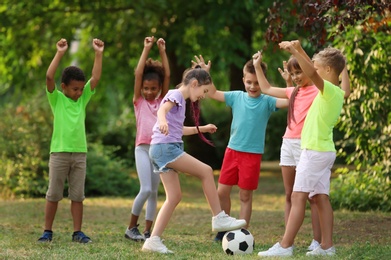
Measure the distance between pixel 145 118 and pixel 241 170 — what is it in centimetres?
108

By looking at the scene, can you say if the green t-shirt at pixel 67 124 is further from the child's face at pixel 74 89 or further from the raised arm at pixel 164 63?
the raised arm at pixel 164 63

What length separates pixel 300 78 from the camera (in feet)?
23.6

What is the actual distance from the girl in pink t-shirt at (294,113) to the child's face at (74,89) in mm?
1778

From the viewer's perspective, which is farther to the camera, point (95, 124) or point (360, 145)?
point (95, 124)

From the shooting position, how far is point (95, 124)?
2062cm

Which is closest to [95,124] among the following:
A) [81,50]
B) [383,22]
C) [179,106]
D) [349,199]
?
[81,50]

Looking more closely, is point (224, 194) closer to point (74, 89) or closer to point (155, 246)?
point (155, 246)

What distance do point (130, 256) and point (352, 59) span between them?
5.38m

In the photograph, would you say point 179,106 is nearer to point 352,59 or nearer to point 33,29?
point 352,59

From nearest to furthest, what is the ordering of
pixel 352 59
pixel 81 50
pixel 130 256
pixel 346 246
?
pixel 130 256 → pixel 346 246 → pixel 352 59 → pixel 81 50

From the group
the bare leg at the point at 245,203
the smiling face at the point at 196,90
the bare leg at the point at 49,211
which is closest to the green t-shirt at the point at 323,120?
the smiling face at the point at 196,90

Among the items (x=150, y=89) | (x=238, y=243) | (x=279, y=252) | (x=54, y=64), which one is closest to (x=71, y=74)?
(x=54, y=64)

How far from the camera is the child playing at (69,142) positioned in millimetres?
7836

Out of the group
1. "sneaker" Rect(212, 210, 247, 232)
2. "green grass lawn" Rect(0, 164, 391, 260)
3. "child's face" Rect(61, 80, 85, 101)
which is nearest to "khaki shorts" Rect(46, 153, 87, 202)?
"green grass lawn" Rect(0, 164, 391, 260)
